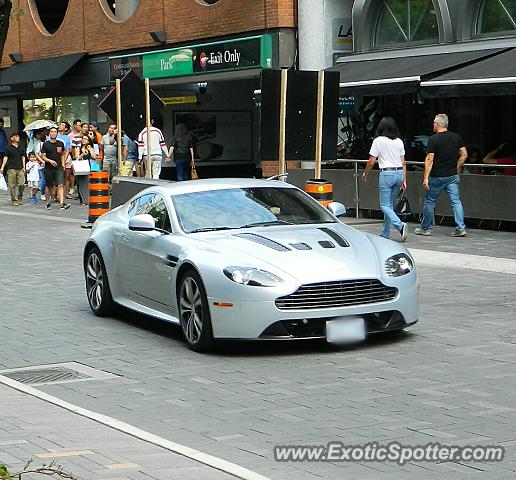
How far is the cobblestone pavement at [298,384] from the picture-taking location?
21.9ft

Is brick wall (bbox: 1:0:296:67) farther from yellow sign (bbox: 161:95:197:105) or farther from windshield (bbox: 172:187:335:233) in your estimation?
windshield (bbox: 172:187:335:233)

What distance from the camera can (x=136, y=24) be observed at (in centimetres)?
3275

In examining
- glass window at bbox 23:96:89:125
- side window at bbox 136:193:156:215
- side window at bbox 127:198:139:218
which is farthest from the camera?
glass window at bbox 23:96:89:125

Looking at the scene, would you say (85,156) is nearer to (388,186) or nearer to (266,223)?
(388,186)

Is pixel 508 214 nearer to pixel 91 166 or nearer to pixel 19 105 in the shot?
pixel 91 166

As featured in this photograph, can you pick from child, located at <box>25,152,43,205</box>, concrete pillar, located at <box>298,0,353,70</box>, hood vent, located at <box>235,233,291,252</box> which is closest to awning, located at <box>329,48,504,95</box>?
concrete pillar, located at <box>298,0,353,70</box>

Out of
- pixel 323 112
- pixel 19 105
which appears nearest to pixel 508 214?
pixel 323 112

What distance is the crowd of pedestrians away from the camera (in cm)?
2701

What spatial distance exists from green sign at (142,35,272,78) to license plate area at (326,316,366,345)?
1860cm

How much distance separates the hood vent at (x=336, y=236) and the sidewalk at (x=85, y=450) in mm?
3215

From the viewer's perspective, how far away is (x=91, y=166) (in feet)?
89.8

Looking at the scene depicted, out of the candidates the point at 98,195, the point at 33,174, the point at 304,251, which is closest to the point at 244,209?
the point at 304,251

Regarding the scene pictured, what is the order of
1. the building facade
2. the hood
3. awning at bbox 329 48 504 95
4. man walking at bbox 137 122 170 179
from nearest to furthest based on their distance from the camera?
1. the hood
2. awning at bbox 329 48 504 95
3. man walking at bbox 137 122 170 179
4. the building facade

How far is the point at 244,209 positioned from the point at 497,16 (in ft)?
42.3
